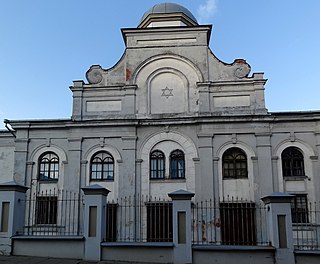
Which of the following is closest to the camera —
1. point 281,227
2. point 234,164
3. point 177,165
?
point 281,227

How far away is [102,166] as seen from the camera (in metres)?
18.0

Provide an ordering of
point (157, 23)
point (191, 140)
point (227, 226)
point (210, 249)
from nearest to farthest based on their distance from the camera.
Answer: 1. point (210, 249)
2. point (227, 226)
3. point (191, 140)
4. point (157, 23)

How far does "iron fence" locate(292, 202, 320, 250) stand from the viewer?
15.7 m

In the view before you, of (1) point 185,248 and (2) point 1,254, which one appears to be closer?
(1) point 185,248

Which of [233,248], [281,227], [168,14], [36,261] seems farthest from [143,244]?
[168,14]

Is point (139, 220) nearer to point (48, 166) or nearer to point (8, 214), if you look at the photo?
point (48, 166)

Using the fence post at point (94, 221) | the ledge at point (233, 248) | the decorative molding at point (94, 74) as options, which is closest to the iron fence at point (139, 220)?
the fence post at point (94, 221)

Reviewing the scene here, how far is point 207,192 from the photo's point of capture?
1681 cm

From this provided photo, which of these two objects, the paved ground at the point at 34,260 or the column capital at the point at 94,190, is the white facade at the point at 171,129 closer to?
the column capital at the point at 94,190

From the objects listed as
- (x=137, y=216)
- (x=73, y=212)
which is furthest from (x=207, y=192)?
(x=73, y=212)

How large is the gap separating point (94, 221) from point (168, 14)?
43.7ft

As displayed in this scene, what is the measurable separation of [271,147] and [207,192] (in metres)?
3.58

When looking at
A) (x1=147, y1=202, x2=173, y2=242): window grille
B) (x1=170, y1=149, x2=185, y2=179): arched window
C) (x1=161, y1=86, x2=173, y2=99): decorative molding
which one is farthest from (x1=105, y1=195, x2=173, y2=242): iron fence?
(x1=161, y1=86, x2=173, y2=99): decorative molding

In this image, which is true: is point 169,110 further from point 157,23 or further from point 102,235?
point 102,235
